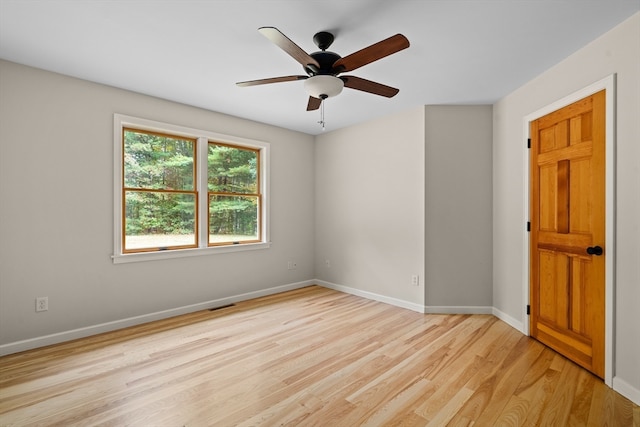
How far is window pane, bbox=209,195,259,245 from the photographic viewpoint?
4.37 meters

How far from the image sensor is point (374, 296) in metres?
4.60

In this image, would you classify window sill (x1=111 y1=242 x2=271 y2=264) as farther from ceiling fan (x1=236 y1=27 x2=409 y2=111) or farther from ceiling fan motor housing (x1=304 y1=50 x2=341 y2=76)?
ceiling fan motor housing (x1=304 y1=50 x2=341 y2=76)

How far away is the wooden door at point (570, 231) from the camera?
2.43 meters

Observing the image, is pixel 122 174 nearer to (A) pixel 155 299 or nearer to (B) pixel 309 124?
(A) pixel 155 299

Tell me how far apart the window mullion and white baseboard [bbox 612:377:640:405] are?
433 centimetres

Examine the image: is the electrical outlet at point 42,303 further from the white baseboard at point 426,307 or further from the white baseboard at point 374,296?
the white baseboard at point 426,307

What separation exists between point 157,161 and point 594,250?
4604mm

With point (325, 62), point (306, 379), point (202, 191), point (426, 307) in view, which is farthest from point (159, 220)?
point (426, 307)

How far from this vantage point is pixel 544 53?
267 centimetres

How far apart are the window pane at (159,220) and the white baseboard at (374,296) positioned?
2365 millimetres

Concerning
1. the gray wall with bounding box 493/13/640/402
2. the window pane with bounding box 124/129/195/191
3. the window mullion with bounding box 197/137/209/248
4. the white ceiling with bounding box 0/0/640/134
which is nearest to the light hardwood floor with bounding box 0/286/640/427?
the gray wall with bounding box 493/13/640/402

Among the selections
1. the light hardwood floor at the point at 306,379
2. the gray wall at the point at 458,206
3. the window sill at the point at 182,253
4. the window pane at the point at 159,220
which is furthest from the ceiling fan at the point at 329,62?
the window sill at the point at 182,253

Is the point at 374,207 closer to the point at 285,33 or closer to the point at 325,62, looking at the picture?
the point at 325,62

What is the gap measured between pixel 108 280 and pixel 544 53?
4.91 metres
